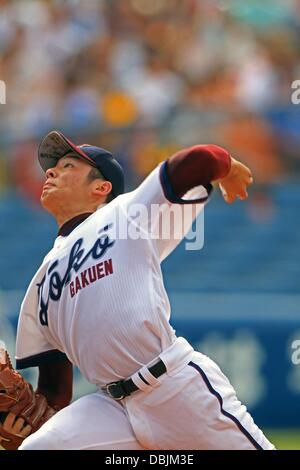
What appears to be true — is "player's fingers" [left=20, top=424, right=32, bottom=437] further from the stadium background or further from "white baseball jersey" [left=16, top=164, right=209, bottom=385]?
the stadium background

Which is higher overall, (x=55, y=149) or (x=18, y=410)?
(x=55, y=149)

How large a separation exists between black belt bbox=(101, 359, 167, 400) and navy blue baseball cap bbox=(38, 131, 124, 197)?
30.5 inches

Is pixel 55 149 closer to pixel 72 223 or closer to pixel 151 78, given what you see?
pixel 72 223

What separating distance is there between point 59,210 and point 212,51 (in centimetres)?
641

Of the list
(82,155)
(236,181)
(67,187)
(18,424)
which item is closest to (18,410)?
(18,424)

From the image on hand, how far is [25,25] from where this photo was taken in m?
10.4

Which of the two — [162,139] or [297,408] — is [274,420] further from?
[162,139]

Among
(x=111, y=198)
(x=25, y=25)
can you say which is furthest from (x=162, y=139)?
(x=111, y=198)

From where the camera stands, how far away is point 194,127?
8938mm

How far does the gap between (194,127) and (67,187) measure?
17.3 feet

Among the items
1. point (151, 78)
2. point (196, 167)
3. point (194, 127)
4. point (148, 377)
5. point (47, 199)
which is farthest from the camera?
point (151, 78)

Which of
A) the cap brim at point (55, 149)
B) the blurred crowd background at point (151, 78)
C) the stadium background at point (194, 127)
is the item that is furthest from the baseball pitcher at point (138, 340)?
the blurred crowd background at point (151, 78)

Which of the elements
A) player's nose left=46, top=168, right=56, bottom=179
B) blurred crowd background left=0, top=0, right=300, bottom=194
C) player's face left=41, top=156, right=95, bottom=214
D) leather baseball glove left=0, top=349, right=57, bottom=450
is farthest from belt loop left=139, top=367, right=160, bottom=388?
blurred crowd background left=0, top=0, right=300, bottom=194

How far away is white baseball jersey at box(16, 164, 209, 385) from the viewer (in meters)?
3.47
